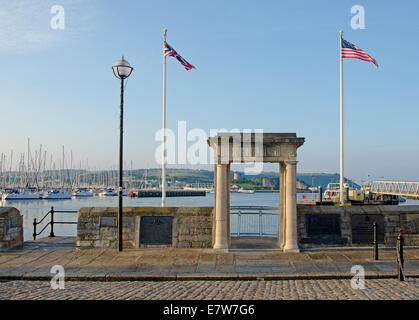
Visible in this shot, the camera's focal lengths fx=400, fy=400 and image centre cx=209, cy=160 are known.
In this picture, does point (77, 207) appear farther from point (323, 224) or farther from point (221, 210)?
point (323, 224)

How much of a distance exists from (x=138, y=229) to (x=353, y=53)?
572 inches

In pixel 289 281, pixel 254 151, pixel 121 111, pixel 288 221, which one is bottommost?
pixel 289 281

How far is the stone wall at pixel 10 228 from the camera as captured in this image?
43.2 feet

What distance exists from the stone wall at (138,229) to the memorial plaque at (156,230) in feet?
0.32

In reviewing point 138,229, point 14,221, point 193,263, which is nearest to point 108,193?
point 14,221

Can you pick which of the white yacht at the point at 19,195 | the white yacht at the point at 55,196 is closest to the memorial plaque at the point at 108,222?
the white yacht at the point at 19,195

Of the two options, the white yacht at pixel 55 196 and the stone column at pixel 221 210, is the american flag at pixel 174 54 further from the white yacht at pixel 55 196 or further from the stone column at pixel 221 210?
the white yacht at pixel 55 196

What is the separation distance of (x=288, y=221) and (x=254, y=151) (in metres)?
2.46

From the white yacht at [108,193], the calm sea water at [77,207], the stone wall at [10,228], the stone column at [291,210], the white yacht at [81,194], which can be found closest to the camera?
the stone column at [291,210]

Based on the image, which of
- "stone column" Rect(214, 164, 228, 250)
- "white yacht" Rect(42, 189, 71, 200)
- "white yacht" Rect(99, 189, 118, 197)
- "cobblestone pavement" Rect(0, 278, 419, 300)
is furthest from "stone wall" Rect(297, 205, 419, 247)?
"white yacht" Rect(99, 189, 118, 197)
